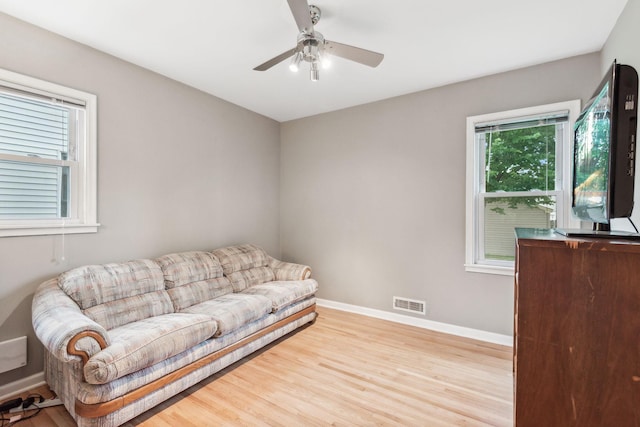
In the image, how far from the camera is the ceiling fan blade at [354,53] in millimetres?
1967

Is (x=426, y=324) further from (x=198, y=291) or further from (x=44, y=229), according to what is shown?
(x=44, y=229)

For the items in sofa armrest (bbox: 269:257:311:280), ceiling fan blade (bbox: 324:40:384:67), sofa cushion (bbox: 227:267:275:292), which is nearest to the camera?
ceiling fan blade (bbox: 324:40:384:67)

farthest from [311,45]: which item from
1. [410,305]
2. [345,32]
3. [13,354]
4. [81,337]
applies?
[13,354]

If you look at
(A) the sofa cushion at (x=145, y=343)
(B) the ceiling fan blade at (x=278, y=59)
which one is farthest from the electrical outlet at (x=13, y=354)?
(B) the ceiling fan blade at (x=278, y=59)

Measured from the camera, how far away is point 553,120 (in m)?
2.76

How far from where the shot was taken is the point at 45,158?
236 cm

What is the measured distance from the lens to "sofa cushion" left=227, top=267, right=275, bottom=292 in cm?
325

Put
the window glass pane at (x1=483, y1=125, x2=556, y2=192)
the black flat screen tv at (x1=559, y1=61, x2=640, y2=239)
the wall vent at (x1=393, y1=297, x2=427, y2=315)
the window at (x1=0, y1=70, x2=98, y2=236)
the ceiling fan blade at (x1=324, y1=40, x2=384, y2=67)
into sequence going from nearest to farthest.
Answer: the black flat screen tv at (x1=559, y1=61, x2=640, y2=239) → the ceiling fan blade at (x1=324, y1=40, x2=384, y2=67) → the window at (x1=0, y1=70, x2=98, y2=236) → the window glass pane at (x1=483, y1=125, x2=556, y2=192) → the wall vent at (x1=393, y1=297, x2=427, y2=315)

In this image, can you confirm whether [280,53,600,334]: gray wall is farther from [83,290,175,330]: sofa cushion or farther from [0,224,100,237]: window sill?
[0,224,100,237]: window sill

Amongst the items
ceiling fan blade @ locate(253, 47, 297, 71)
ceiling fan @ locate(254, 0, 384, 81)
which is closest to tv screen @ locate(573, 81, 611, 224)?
ceiling fan @ locate(254, 0, 384, 81)

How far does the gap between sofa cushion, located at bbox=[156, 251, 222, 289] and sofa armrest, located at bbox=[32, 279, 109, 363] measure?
817 mm

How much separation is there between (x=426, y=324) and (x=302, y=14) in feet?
10.4

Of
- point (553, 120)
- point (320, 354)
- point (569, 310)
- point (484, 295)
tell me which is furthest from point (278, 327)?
point (553, 120)

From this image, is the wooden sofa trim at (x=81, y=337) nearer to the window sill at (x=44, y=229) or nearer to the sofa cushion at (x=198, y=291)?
the sofa cushion at (x=198, y=291)
